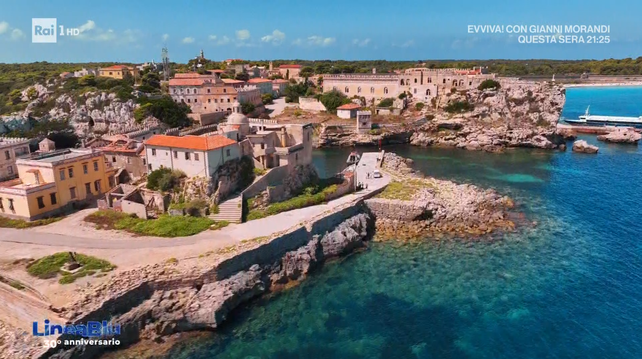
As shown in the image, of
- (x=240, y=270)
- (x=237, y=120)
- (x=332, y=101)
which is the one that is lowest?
(x=240, y=270)

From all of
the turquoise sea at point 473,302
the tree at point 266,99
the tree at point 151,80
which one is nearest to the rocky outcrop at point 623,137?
the turquoise sea at point 473,302

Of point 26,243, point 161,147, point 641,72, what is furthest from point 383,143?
point 641,72

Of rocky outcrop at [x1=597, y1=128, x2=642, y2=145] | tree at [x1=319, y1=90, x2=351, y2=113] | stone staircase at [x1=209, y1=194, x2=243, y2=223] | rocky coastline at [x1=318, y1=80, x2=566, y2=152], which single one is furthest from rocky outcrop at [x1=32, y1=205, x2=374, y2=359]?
rocky outcrop at [x1=597, y1=128, x2=642, y2=145]

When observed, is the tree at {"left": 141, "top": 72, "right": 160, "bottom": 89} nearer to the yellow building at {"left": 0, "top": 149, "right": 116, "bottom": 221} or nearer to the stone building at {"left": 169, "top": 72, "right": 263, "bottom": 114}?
the stone building at {"left": 169, "top": 72, "right": 263, "bottom": 114}

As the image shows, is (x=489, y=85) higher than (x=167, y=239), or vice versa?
(x=489, y=85)

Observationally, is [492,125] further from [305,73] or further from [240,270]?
[240,270]

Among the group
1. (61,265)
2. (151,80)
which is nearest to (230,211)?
(61,265)

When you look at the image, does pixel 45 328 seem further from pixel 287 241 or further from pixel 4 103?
pixel 4 103
